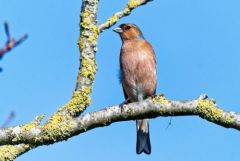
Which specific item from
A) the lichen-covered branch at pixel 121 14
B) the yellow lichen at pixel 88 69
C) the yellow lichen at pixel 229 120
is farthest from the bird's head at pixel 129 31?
the yellow lichen at pixel 229 120

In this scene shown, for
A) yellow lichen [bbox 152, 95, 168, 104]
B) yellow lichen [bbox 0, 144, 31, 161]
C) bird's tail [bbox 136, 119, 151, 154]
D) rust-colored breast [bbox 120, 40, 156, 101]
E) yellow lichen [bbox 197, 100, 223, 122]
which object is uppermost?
rust-colored breast [bbox 120, 40, 156, 101]

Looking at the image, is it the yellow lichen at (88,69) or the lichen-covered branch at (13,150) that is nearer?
the lichen-covered branch at (13,150)

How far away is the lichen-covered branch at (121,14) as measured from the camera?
4289 mm

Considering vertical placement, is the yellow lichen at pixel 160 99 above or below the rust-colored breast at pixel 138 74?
below

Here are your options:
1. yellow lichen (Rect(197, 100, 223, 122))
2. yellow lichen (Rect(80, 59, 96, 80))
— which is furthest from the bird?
yellow lichen (Rect(197, 100, 223, 122))

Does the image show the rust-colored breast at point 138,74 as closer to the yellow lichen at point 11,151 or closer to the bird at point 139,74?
the bird at point 139,74

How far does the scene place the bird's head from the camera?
871 centimetres

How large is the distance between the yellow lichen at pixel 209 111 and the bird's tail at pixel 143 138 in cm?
418

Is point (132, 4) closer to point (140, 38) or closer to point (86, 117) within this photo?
point (86, 117)

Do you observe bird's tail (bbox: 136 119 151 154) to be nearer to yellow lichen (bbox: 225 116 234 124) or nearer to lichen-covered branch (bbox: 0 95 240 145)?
lichen-covered branch (bbox: 0 95 240 145)

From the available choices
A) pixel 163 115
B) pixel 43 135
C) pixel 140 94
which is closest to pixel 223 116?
pixel 163 115

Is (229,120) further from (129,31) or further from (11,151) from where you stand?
(129,31)

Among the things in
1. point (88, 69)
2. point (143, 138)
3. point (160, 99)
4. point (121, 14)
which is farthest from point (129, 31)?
point (160, 99)

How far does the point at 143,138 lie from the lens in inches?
320
